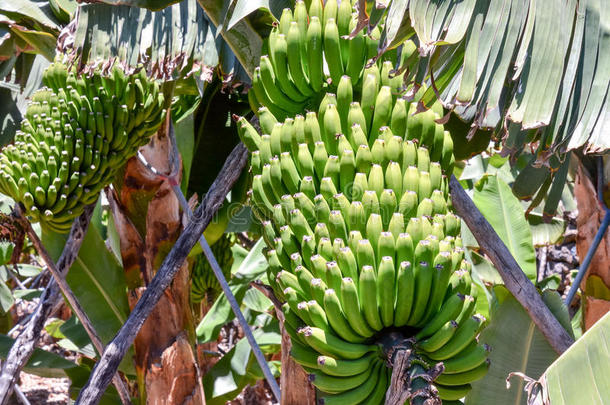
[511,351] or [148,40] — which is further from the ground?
[148,40]

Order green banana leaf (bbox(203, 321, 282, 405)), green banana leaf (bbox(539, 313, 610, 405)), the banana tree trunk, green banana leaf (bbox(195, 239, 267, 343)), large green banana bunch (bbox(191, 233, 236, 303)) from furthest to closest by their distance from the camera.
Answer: large green banana bunch (bbox(191, 233, 236, 303)), green banana leaf (bbox(195, 239, 267, 343)), green banana leaf (bbox(203, 321, 282, 405)), the banana tree trunk, green banana leaf (bbox(539, 313, 610, 405))

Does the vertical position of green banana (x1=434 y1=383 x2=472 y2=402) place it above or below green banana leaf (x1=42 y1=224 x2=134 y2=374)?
above

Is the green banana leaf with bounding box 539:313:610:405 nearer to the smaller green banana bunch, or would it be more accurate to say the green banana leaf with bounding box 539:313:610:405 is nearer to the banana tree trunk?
the smaller green banana bunch

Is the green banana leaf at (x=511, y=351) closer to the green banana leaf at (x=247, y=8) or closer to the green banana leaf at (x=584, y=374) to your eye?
the green banana leaf at (x=584, y=374)

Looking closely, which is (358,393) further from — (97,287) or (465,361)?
(97,287)

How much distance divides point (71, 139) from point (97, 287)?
3.31ft

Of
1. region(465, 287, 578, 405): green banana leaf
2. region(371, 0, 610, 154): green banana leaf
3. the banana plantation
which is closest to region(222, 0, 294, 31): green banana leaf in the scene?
the banana plantation

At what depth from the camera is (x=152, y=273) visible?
8.05 feet

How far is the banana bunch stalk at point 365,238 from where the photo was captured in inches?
39.0

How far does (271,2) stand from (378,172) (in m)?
0.70

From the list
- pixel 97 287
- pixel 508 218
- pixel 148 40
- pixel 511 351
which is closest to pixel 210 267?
pixel 97 287

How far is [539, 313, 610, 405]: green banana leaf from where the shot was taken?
3.01ft

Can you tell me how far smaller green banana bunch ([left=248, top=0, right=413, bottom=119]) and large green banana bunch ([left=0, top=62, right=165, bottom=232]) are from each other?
0.76 meters

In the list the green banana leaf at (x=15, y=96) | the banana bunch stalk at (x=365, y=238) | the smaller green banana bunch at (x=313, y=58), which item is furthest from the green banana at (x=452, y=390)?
the green banana leaf at (x=15, y=96)
